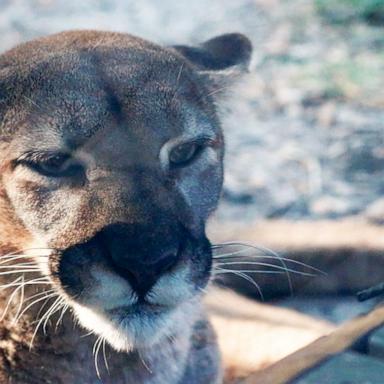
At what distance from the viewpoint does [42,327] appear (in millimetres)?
2965

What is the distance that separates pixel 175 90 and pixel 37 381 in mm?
934

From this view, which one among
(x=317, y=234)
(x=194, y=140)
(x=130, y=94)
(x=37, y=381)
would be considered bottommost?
(x=317, y=234)

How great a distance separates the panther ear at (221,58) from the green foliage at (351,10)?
370cm

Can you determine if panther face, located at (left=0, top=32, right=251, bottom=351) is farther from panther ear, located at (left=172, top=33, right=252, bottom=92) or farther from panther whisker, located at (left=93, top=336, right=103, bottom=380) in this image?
panther ear, located at (left=172, top=33, right=252, bottom=92)

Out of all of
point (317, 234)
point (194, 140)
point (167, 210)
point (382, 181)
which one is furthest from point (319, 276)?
point (167, 210)

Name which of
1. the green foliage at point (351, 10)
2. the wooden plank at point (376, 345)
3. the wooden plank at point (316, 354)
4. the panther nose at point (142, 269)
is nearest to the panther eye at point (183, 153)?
the panther nose at point (142, 269)

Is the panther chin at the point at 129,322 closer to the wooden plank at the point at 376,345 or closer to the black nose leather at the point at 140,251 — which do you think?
the black nose leather at the point at 140,251

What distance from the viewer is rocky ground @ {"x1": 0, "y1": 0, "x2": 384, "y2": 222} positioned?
510 cm

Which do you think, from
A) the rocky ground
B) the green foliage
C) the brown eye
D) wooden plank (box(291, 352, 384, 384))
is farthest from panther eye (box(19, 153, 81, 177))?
the green foliage

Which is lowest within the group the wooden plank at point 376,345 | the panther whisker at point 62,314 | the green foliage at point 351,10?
the green foliage at point 351,10

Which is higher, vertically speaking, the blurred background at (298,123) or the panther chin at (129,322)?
the panther chin at (129,322)

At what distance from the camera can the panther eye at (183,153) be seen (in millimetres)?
2875

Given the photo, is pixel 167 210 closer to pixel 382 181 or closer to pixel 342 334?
pixel 342 334

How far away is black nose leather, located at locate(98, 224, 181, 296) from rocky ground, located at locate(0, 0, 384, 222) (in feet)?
4.25
